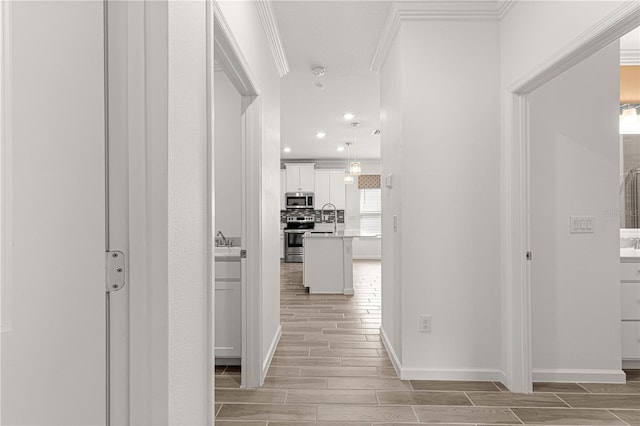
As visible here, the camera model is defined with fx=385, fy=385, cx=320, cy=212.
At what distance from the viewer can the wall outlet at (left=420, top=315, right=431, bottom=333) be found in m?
2.78

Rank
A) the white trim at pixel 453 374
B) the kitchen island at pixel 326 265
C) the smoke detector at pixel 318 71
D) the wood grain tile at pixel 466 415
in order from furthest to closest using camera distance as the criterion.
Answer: the kitchen island at pixel 326 265 → the smoke detector at pixel 318 71 → the white trim at pixel 453 374 → the wood grain tile at pixel 466 415

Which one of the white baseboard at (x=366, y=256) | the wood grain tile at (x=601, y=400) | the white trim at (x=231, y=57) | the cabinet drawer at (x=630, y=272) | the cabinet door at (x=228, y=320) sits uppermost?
the white trim at (x=231, y=57)

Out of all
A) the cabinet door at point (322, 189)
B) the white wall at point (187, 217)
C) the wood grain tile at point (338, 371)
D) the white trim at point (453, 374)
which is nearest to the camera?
the white wall at point (187, 217)

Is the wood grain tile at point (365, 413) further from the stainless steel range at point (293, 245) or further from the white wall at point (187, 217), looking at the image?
the stainless steel range at point (293, 245)

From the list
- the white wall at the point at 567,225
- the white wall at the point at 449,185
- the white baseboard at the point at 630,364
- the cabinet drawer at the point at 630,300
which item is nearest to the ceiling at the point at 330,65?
the white wall at the point at 449,185

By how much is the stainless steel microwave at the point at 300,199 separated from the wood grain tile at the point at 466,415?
7412mm

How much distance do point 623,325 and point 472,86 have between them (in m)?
2.18

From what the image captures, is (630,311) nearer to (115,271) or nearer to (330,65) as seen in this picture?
(330,65)

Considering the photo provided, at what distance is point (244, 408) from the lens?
236 centimetres

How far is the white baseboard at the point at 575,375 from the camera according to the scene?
2.76 m

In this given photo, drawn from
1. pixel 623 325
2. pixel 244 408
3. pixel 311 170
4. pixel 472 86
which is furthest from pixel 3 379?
pixel 311 170

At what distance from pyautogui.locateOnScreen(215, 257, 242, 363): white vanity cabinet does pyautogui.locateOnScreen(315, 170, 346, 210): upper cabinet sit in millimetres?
6748

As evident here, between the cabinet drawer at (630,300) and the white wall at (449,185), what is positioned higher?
the white wall at (449,185)

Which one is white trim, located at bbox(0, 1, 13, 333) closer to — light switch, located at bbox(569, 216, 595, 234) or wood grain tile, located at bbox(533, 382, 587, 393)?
wood grain tile, located at bbox(533, 382, 587, 393)
